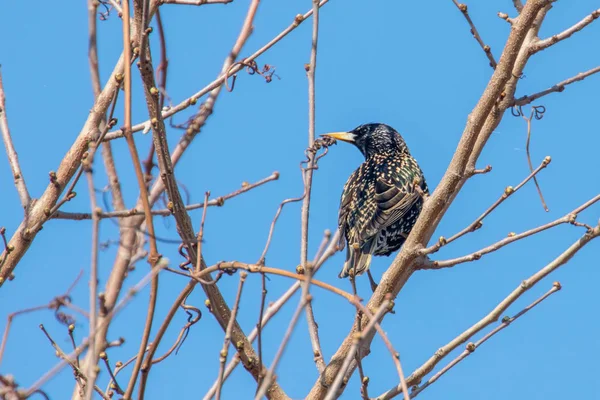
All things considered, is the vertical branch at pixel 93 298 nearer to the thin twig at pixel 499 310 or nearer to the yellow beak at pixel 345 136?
the thin twig at pixel 499 310

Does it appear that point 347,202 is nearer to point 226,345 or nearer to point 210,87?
point 210,87

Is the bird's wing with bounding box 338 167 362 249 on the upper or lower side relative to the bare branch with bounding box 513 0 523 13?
upper

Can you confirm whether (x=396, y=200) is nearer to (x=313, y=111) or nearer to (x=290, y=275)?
(x=313, y=111)

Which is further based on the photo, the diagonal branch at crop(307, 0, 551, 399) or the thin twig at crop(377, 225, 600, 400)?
the diagonal branch at crop(307, 0, 551, 399)

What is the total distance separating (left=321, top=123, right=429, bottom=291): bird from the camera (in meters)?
6.44

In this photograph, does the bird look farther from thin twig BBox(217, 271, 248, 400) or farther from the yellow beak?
thin twig BBox(217, 271, 248, 400)

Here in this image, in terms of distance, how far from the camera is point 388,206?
6488mm

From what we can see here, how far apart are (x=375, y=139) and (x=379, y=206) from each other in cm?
124

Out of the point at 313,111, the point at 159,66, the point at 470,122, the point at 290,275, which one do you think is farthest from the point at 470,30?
the point at 290,275

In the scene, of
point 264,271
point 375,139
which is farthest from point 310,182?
point 375,139

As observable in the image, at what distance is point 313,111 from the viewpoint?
3793 millimetres

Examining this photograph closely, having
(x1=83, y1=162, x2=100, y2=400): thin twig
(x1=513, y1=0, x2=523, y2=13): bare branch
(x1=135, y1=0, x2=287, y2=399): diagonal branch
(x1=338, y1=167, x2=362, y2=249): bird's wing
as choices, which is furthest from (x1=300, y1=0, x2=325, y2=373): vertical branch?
(x1=338, y1=167, x2=362, y2=249): bird's wing

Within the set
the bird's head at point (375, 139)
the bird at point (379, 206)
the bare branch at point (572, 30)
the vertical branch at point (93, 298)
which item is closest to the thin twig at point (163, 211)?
the vertical branch at point (93, 298)

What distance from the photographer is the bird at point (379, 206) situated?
21.1ft
